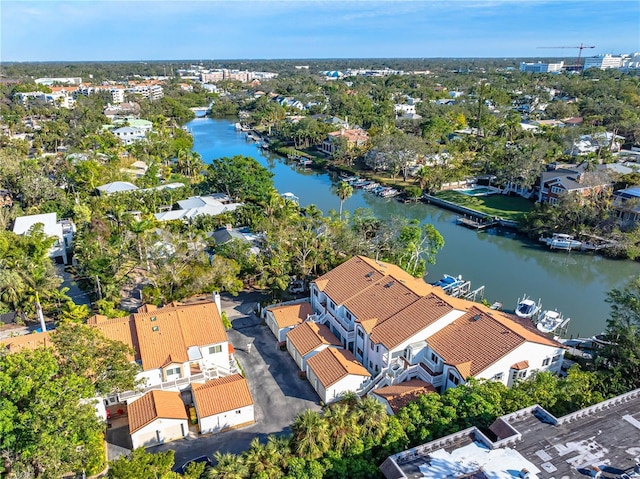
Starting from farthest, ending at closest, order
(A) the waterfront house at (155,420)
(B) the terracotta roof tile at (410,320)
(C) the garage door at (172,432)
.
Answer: (B) the terracotta roof tile at (410,320), (C) the garage door at (172,432), (A) the waterfront house at (155,420)

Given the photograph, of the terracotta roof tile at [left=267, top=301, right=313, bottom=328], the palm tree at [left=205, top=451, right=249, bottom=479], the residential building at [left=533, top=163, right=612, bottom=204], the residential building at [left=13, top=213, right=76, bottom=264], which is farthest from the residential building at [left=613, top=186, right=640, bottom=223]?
the residential building at [left=13, top=213, right=76, bottom=264]

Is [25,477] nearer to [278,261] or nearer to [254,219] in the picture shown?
[278,261]

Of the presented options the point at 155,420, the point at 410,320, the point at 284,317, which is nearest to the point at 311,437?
the point at 155,420

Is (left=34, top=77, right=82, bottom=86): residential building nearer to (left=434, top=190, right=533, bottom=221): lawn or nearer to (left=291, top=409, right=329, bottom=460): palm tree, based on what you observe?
(left=434, top=190, right=533, bottom=221): lawn

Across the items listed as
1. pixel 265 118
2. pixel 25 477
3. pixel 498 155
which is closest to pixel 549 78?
pixel 265 118

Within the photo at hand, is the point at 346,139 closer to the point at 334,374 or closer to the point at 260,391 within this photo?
the point at 260,391

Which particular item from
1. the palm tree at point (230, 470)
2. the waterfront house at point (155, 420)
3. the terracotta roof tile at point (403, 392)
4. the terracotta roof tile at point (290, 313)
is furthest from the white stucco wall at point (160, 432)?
the terracotta roof tile at point (403, 392)

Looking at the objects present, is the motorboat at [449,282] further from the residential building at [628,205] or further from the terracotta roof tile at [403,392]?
the residential building at [628,205]
